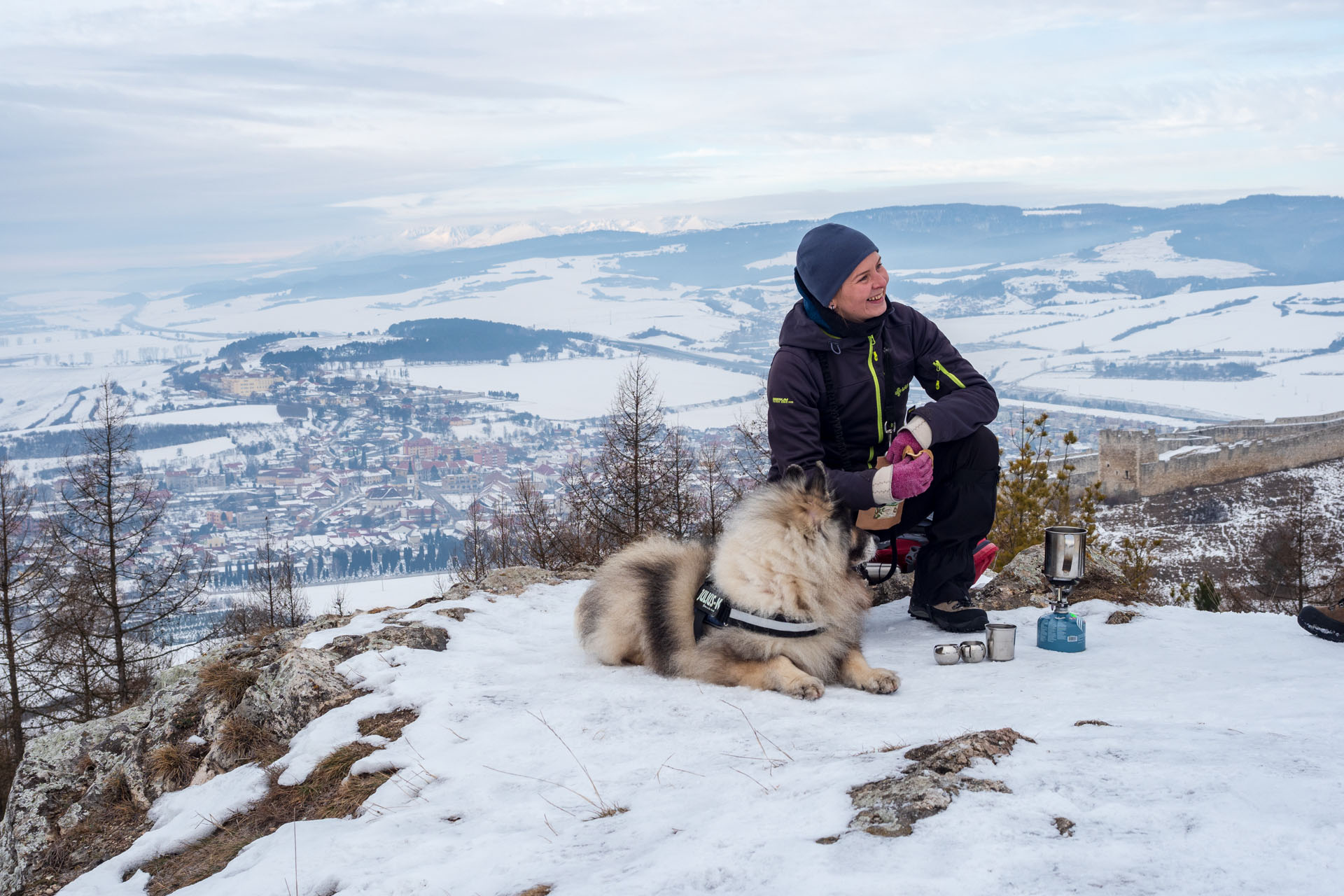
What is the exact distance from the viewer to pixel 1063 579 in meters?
3.90

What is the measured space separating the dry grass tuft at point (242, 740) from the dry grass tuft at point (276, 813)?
2.01ft

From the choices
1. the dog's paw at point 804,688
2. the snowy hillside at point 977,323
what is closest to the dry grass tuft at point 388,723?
the dog's paw at point 804,688

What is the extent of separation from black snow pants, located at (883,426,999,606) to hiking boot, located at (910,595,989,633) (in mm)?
34

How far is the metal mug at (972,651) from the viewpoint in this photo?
12.5ft

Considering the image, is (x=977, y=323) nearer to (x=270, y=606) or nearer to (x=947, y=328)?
(x=947, y=328)

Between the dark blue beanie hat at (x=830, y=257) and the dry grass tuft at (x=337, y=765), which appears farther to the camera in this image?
the dark blue beanie hat at (x=830, y=257)

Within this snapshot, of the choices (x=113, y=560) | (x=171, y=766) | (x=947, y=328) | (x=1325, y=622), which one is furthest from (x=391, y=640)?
(x=947, y=328)

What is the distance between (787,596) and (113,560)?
59.8 ft

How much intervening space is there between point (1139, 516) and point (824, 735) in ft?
108

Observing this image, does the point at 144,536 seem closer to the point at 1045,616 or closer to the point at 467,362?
the point at 1045,616

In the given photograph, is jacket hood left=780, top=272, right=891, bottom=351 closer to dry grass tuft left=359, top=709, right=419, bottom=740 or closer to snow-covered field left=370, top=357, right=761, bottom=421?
dry grass tuft left=359, top=709, right=419, bottom=740

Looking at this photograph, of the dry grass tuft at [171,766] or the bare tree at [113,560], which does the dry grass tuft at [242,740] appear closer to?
the dry grass tuft at [171,766]

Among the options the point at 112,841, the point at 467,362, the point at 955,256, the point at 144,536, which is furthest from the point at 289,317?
the point at 112,841

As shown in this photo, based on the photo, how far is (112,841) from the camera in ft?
12.3
